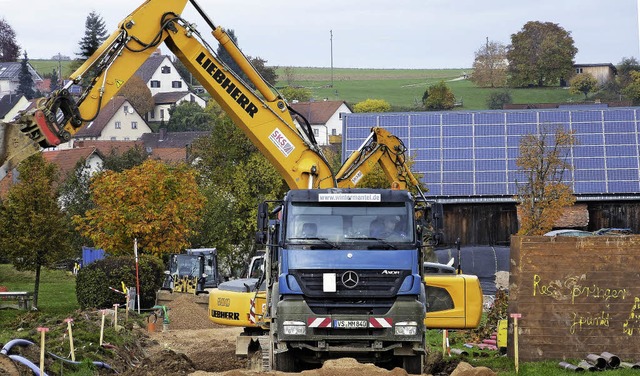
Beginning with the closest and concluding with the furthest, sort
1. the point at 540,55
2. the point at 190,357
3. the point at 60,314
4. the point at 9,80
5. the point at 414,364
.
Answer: the point at 414,364 < the point at 190,357 < the point at 60,314 < the point at 540,55 < the point at 9,80

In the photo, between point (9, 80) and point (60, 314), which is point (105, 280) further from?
point (9, 80)

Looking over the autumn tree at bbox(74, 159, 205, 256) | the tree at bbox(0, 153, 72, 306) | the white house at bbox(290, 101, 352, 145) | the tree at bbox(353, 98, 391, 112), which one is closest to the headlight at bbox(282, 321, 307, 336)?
the autumn tree at bbox(74, 159, 205, 256)

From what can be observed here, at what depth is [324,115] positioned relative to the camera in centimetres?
14475

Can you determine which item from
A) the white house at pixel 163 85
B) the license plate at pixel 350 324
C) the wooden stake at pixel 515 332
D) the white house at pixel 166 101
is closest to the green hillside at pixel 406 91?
the white house at pixel 163 85

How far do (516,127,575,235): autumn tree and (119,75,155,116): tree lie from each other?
10468 cm

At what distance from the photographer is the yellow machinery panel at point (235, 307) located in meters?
25.6

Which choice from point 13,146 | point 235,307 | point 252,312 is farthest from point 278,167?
point 13,146

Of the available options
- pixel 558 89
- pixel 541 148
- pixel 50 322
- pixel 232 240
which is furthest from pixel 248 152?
pixel 558 89

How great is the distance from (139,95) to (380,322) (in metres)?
143

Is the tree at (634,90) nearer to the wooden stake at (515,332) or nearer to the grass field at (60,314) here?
the grass field at (60,314)

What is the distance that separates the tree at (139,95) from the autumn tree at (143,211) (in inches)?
4234

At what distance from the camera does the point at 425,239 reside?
21.8m

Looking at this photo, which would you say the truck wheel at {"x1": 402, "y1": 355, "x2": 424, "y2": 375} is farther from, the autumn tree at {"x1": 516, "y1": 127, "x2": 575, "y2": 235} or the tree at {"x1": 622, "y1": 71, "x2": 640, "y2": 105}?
the tree at {"x1": 622, "y1": 71, "x2": 640, "y2": 105}

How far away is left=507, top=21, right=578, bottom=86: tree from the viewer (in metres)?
154
